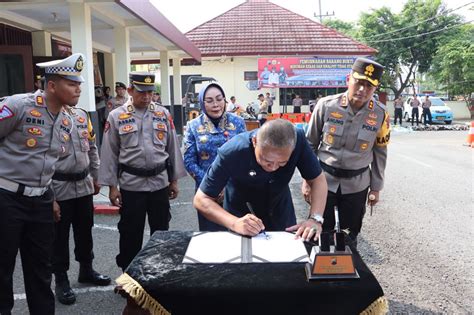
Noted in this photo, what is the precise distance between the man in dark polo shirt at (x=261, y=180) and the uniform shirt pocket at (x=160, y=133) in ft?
3.52

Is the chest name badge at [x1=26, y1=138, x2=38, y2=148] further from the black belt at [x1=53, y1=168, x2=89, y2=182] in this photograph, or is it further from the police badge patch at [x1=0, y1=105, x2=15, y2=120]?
the black belt at [x1=53, y1=168, x2=89, y2=182]

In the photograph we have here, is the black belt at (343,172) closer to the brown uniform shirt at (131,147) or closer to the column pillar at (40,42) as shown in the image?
the brown uniform shirt at (131,147)

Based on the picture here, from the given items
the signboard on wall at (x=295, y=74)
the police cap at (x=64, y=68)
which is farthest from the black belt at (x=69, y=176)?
the signboard on wall at (x=295, y=74)

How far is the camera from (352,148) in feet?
11.0

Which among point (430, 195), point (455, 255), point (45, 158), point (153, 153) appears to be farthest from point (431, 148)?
point (45, 158)

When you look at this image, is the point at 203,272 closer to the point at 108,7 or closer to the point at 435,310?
the point at 435,310

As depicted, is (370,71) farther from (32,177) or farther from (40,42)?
(40,42)

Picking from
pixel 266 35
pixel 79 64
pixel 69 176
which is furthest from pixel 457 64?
pixel 79 64

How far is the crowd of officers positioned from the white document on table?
0.08 meters

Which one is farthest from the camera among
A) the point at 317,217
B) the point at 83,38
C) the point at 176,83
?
the point at 176,83

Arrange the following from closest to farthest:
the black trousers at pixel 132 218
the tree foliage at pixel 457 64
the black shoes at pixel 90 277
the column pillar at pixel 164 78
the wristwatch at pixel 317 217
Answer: the wristwatch at pixel 317 217, the black trousers at pixel 132 218, the black shoes at pixel 90 277, the column pillar at pixel 164 78, the tree foliage at pixel 457 64

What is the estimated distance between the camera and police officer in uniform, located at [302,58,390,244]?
10.9 ft

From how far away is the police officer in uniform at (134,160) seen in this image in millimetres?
3506

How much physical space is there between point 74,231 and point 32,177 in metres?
1.05
